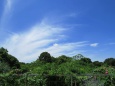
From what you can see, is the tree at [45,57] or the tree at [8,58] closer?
the tree at [8,58]

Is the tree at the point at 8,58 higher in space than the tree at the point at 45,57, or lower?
lower

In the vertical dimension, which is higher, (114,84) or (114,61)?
(114,61)

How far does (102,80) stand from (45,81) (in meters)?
3.40

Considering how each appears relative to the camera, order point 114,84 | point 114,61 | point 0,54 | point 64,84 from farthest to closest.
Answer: point 114,61
point 0,54
point 64,84
point 114,84

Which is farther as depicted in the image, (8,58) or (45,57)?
(45,57)

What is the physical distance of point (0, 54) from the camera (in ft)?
129

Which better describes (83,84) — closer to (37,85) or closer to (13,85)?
(37,85)

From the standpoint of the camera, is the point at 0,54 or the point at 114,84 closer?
the point at 114,84

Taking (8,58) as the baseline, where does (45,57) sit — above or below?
above

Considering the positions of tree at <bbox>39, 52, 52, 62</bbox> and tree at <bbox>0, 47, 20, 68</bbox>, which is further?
tree at <bbox>39, 52, 52, 62</bbox>

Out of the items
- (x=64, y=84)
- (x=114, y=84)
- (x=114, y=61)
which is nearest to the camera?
(x=114, y=84)

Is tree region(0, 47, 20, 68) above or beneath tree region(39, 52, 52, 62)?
beneath

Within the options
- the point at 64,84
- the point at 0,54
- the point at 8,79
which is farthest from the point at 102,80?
the point at 0,54

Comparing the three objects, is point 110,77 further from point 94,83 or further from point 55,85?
point 55,85
